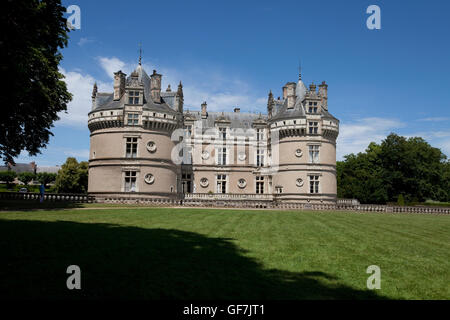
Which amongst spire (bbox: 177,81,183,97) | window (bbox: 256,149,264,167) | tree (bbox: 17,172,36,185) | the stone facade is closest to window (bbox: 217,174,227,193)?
the stone facade

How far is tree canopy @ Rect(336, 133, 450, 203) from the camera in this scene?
165ft

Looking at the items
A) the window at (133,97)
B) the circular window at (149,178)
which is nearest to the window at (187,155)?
the circular window at (149,178)

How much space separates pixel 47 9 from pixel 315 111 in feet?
100

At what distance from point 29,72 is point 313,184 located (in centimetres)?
3017

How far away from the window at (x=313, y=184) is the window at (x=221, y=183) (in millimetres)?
10990

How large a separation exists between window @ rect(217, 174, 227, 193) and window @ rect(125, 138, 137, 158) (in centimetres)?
1190

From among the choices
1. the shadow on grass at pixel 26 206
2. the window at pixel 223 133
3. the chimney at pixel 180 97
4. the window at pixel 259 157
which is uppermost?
the chimney at pixel 180 97

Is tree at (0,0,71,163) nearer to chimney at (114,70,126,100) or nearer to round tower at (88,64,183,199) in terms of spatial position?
round tower at (88,64,183,199)

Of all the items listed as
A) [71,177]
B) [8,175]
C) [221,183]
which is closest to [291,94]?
[221,183]

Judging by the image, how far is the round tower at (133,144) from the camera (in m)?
34.8

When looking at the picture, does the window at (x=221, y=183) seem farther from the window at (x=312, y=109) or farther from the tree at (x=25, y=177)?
the tree at (x=25, y=177)

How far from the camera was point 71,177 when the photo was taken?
5734 cm

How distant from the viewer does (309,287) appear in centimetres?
553

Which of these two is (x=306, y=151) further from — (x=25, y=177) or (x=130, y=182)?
(x=25, y=177)
